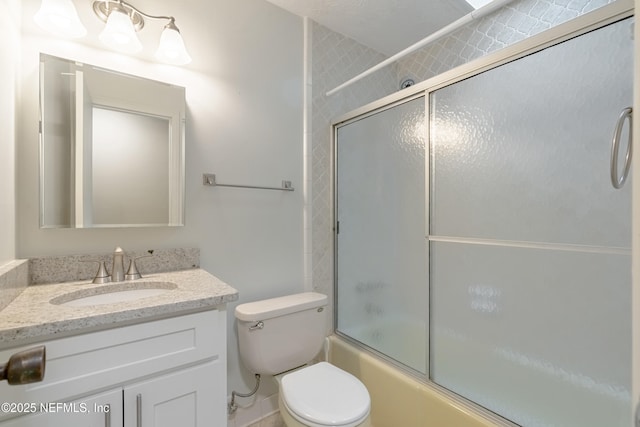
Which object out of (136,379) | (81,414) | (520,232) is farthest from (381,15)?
(81,414)

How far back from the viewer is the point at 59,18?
1.10 m

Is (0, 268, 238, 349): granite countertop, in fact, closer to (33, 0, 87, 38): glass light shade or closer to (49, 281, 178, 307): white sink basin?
(49, 281, 178, 307): white sink basin

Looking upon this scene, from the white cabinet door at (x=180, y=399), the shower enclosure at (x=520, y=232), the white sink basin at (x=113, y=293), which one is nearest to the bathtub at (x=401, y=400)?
the shower enclosure at (x=520, y=232)

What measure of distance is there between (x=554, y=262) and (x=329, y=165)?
50.1 inches

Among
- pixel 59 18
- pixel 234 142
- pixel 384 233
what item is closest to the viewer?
pixel 59 18

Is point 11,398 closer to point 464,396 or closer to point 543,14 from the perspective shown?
point 464,396

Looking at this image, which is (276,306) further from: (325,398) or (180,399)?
(180,399)

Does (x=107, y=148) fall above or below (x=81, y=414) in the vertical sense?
above

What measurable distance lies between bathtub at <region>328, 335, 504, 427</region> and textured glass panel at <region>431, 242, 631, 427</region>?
89mm

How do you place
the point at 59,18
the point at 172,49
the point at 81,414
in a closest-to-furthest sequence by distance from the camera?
the point at 81,414 < the point at 59,18 < the point at 172,49

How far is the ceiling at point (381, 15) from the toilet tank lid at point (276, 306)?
167 cm

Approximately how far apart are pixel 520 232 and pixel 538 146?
0.34 m

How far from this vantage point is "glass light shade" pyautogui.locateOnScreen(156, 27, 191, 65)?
51.1 inches

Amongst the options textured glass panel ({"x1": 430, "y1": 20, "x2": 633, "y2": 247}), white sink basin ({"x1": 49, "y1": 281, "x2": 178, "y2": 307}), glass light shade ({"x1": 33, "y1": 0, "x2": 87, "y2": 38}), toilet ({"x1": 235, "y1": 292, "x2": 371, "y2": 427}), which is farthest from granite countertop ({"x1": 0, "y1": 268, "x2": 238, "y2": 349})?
textured glass panel ({"x1": 430, "y1": 20, "x2": 633, "y2": 247})
